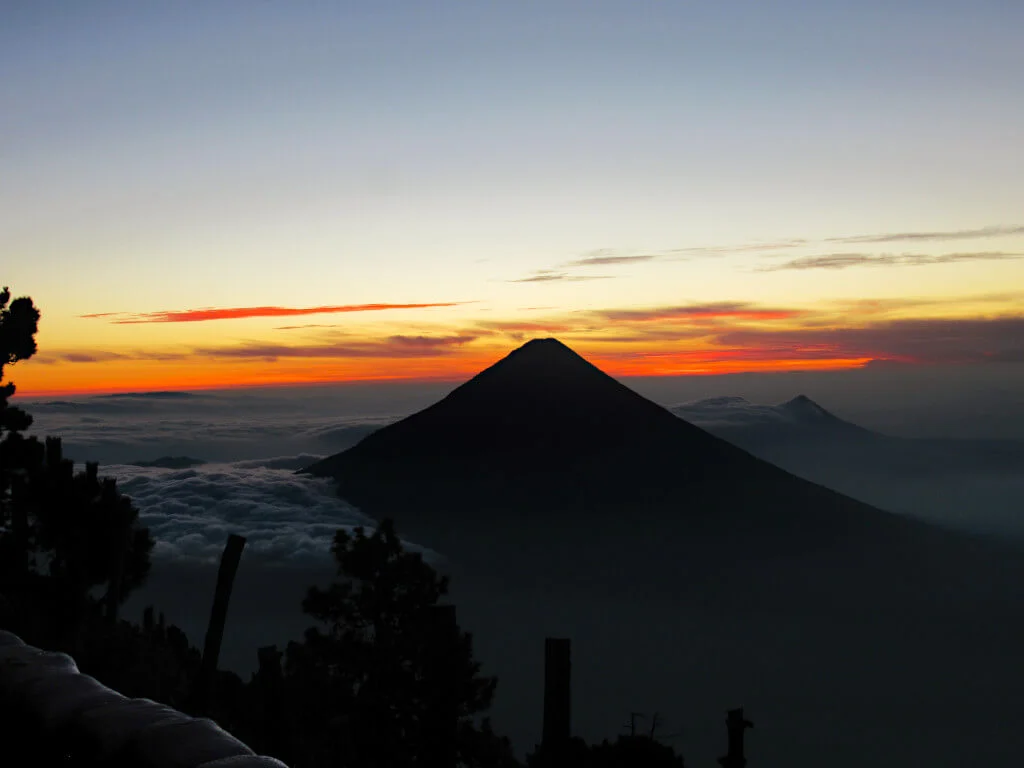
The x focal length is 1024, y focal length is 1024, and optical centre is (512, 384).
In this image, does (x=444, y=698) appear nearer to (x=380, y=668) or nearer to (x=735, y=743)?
(x=735, y=743)

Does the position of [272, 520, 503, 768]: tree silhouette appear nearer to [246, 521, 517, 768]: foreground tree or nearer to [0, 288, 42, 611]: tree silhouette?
[246, 521, 517, 768]: foreground tree

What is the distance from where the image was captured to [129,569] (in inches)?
1601

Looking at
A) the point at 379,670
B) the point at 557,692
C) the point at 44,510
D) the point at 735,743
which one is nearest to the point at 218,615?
the point at 379,670

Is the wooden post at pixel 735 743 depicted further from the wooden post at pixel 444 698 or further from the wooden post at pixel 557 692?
the wooden post at pixel 557 692

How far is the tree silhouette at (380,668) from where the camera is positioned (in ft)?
84.3

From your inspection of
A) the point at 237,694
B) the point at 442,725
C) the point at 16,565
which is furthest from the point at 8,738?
the point at 16,565

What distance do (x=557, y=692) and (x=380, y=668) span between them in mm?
15608

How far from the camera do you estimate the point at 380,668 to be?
28.0m

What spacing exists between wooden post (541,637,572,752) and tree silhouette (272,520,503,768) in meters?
9.64

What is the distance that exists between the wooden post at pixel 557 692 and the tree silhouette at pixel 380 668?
964 cm

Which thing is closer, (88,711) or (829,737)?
(88,711)

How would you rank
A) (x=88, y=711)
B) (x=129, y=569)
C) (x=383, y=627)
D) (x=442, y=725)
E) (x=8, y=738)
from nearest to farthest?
(x=88, y=711) → (x=8, y=738) → (x=442, y=725) → (x=383, y=627) → (x=129, y=569)

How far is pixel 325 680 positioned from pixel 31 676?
57.4ft

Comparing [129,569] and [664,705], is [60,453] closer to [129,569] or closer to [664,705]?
[129,569]
